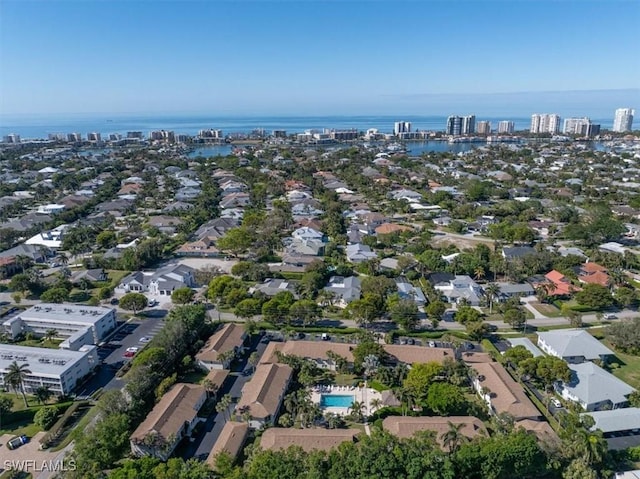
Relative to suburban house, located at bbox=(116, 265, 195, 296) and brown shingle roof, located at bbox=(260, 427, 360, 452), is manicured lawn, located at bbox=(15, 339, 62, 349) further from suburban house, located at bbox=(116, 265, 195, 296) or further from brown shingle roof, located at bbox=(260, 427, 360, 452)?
brown shingle roof, located at bbox=(260, 427, 360, 452)

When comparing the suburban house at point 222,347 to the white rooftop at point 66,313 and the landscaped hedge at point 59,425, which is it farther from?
the white rooftop at point 66,313

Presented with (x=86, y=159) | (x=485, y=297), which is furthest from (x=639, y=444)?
(x=86, y=159)

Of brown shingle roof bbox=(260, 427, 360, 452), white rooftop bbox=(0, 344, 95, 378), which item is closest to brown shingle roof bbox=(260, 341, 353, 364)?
brown shingle roof bbox=(260, 427, 360, 452)

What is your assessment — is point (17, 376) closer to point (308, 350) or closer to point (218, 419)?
point (218, 419)

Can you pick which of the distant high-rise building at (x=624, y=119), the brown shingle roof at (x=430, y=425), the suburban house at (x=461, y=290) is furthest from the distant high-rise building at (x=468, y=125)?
the brown shingle roof at (x=430, y=425)

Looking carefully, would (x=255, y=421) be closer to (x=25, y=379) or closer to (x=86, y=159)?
(x=25, y=379)

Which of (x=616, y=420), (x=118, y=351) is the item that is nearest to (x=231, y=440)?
(x=118, y=351)
